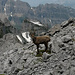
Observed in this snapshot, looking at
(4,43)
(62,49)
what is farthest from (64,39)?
(4,43)

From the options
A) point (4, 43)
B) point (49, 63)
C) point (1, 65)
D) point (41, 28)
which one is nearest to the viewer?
point (49, 63)

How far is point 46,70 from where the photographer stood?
61.5 ft

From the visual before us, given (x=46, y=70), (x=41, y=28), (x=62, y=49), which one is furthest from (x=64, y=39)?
→ (x=41, y=28)

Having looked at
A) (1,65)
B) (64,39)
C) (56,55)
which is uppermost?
(64,39)

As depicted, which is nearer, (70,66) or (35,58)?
(70,66)

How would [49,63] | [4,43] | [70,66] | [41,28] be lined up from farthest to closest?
1. [41,28]
2. [4,43]
3. [49,63]
4. [70,66]

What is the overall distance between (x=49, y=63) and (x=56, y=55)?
1.77 metres

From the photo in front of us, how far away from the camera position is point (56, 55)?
2111cm

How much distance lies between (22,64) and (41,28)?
400 feet

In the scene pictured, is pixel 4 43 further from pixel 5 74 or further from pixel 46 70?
pixel 46 70

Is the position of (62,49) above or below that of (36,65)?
above

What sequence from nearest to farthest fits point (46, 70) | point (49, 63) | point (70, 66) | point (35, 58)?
point (70, 66) → point (46, 70) → point (49, 63) → point (35, 58)

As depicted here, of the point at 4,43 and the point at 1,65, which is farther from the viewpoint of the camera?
the point at 4,43

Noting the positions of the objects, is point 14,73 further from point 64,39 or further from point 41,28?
point 41,28
